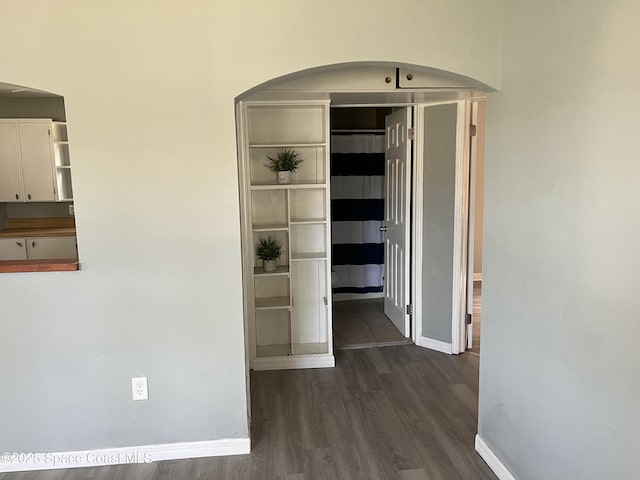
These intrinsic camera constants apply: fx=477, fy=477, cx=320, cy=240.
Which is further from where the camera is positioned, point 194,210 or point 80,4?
point 194,210

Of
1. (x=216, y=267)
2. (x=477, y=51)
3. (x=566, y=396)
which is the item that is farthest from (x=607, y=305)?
(x=216, y=267)

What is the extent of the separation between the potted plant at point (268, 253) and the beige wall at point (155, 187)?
1267 millimetres

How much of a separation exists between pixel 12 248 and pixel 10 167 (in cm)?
93

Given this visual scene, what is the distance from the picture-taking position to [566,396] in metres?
1.90

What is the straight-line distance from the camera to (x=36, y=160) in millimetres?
5094

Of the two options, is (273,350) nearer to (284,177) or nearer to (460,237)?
(284,177)

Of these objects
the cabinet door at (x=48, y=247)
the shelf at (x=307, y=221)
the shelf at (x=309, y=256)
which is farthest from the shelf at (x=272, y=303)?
the cabinet door at (x=48, y=247)

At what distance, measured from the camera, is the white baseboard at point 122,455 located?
2570 millimetres

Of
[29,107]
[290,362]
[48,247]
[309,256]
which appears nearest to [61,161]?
[29,107]

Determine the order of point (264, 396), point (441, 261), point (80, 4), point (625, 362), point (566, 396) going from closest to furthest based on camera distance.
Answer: point (625, 362), point (566, 396), point (80, 4), point (264, 396), point (441, 261)

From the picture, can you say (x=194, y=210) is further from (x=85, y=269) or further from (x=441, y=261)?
(x=441, y=261)

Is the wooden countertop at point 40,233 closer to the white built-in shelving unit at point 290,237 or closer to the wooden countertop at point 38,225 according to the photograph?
the wooden countertop at point 38,225

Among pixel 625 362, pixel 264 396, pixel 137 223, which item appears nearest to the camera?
pixel 625 362

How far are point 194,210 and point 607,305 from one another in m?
1.87
